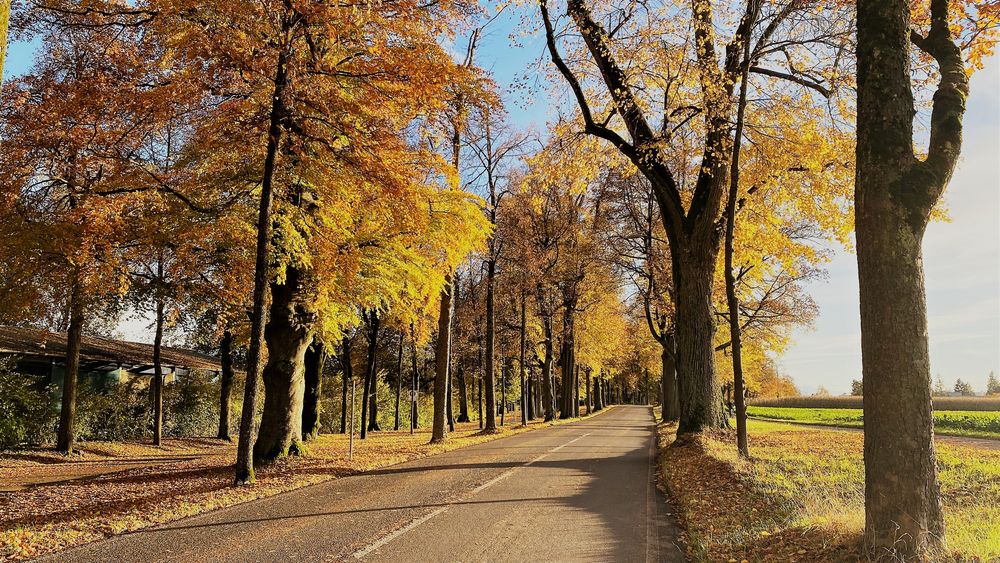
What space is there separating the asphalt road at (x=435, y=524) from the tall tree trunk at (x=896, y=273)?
209 centimetres

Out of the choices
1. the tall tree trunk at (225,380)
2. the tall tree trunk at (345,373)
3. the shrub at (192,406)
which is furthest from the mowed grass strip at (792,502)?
the shrub at (192,406)

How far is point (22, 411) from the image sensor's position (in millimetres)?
18984

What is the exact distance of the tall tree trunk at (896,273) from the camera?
4582mm

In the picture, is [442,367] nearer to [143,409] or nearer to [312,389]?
[312,389]

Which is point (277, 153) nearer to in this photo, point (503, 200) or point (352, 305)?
point (352, 305)

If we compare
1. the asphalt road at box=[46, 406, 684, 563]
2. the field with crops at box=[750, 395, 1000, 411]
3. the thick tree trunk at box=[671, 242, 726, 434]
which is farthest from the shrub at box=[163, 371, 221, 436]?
the field with crops at box=[750, 395, 1000, 411]

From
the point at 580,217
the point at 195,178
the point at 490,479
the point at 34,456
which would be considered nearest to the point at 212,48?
the point at 195,178

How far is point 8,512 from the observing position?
8.34m

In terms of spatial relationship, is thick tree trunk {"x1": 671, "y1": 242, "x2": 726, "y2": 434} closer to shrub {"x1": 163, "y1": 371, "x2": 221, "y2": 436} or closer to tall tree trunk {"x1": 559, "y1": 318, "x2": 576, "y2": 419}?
tall tree trunk {"x1": 559, "y1": 318, "x2": 576, "y2": 419}

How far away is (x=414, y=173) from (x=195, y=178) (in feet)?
17.0

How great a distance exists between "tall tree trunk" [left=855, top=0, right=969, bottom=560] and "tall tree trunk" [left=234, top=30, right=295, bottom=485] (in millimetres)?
9267

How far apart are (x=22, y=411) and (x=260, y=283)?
1541cm

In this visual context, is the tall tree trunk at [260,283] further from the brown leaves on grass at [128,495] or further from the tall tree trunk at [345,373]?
the tall tree trunk at [345,373]

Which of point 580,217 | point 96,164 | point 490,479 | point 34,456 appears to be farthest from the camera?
point 580,217
